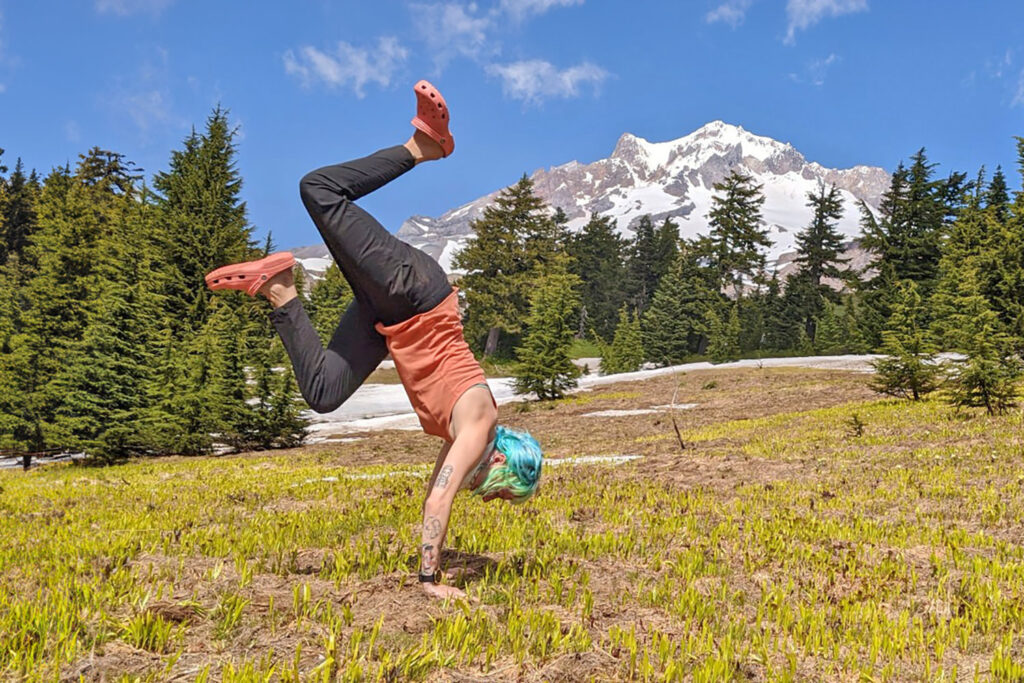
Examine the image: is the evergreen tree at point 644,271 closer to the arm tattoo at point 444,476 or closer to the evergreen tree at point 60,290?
the evergreen tree at point 60,290

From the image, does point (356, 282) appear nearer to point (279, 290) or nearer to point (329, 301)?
point (279, 290)

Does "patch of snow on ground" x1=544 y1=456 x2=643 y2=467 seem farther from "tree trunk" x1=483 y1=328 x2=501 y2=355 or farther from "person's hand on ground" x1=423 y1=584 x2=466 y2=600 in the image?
"tree trunk" x1=483 y1=328 x2=501 y2=355

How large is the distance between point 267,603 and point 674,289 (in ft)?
200

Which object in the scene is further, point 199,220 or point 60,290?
point 199,220

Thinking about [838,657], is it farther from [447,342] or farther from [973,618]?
[447,342]

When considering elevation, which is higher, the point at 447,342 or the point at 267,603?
the point at 447,342

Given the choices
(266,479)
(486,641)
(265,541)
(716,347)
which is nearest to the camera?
(486,641)

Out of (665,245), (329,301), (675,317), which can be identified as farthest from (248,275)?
(665,245)

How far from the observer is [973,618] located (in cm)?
374

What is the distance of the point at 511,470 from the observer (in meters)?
3.70

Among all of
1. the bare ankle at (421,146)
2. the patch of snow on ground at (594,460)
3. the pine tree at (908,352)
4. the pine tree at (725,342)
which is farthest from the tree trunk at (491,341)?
the bare ankle at (421,146)

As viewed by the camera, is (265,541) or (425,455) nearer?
(265,541)

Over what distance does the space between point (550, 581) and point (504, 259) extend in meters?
55.2

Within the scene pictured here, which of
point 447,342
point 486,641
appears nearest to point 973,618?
point 486,641
